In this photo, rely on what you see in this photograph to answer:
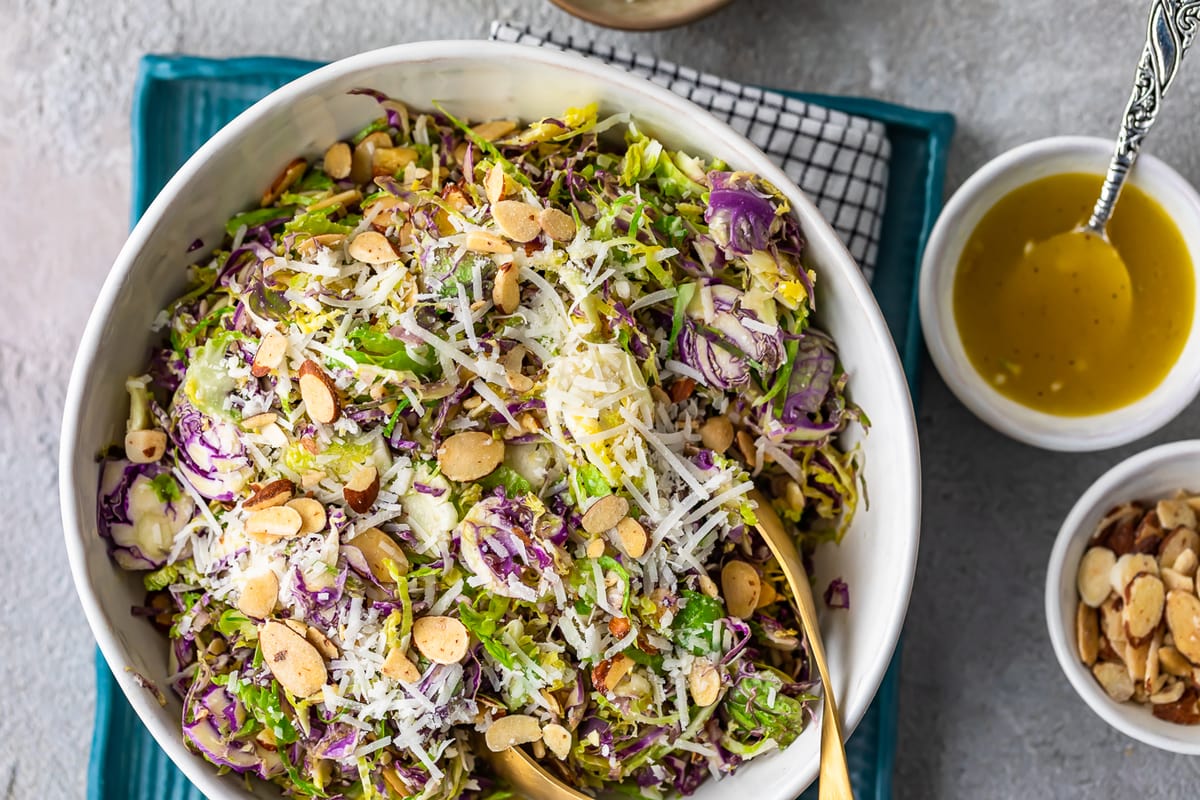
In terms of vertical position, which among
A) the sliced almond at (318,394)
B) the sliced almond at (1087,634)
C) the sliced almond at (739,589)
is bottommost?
the sliced almond at (1087,634)

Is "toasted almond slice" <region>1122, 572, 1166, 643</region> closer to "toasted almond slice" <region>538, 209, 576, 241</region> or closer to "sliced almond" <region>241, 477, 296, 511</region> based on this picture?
"toasted almond slice" <region>538, 209, 576, 241</region>

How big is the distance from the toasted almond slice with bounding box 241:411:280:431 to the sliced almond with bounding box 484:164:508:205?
0.50 meters

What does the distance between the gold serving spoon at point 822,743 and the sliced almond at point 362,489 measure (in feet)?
1.59

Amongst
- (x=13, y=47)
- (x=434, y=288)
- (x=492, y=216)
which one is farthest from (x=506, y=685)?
(x=13, y=47)

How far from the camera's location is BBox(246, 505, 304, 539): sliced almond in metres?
1.63

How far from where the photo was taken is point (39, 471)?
231 centimetres

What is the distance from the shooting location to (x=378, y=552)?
1.63 meters

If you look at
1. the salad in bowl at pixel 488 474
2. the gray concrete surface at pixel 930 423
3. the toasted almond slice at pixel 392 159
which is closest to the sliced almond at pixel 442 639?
the salad in bowl at pixel 488 474

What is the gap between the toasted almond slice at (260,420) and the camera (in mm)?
1649

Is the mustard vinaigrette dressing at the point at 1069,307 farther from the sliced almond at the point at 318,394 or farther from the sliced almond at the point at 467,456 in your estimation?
the sliced almond at the point at 318,394

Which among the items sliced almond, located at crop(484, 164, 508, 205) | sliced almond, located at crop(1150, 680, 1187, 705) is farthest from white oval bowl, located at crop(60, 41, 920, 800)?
sliced almond, located at crop(1150, 680, 1187, 705)

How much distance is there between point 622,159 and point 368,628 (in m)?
0.92

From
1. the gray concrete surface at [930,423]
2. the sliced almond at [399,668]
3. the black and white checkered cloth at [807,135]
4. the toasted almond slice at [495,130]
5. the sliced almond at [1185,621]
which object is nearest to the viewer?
the sliced almond at [399,668]

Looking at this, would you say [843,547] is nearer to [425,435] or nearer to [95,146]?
[425,435]
